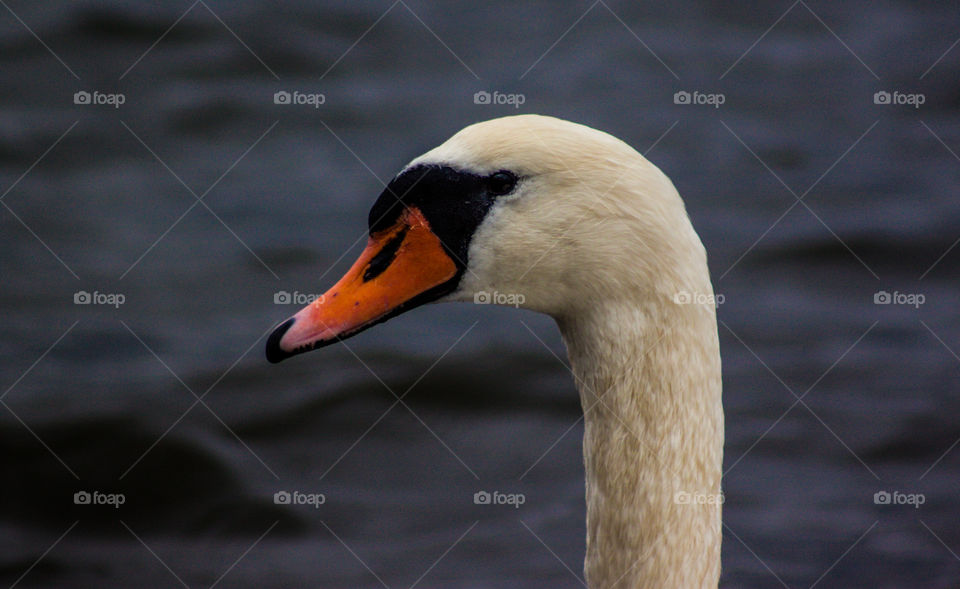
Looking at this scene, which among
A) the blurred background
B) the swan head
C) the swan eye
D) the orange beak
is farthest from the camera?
the blurred background

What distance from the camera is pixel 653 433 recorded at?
10.0ft

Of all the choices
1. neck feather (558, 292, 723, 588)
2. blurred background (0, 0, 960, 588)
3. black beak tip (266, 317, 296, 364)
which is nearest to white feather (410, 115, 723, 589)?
neck feather (558, 292, 723, 588)

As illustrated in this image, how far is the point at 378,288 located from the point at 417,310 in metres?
3.31

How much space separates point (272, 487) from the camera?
18.0 feet

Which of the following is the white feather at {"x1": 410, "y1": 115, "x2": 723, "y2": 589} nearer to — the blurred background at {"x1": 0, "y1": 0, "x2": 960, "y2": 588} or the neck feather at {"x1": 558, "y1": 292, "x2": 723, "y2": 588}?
the neck feather at {"x1": 558, "y1": 292, "x2": 723, "y2": 588}

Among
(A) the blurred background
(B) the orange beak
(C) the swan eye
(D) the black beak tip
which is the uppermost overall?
(A) the blurred background

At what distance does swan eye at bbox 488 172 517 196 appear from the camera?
3.01m

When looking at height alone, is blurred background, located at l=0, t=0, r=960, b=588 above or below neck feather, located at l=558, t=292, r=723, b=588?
above

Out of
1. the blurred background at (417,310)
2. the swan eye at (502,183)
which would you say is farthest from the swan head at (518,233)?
the blurred background at (417,310)

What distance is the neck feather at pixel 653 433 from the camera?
2.97 m

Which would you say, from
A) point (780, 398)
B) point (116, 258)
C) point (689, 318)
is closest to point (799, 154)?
point (780, 398)

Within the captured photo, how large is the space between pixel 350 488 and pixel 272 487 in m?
0.34

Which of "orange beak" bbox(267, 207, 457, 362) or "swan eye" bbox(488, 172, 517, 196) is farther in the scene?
"orange beak" bbox(267, 207, 457, 362)

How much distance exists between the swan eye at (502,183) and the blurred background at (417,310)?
2475mm
